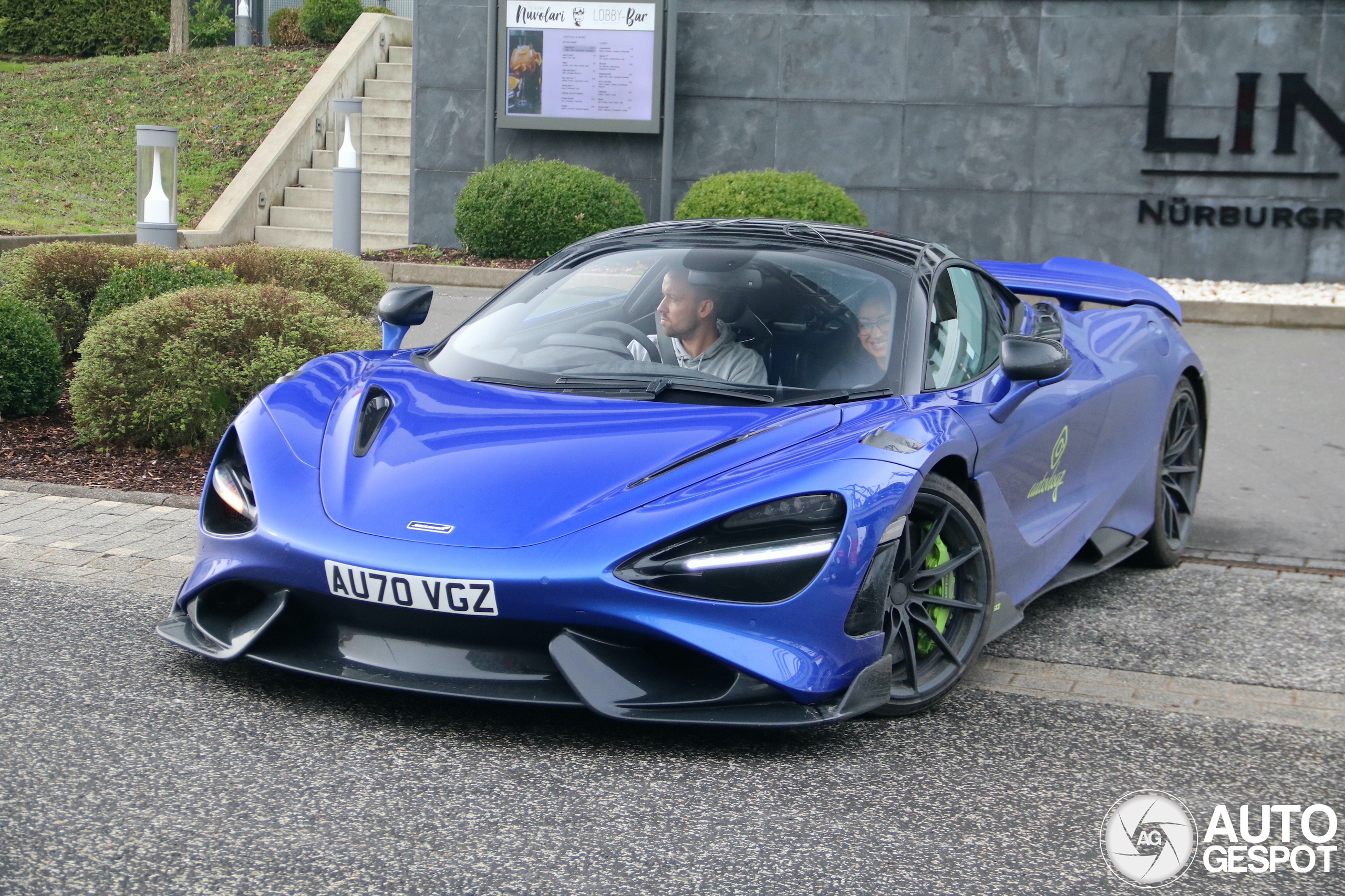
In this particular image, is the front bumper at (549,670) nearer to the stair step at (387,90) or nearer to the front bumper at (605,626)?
the front bumper at (605,626)

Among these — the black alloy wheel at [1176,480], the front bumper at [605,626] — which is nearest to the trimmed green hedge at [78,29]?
the black alloy wheel at [1176,480]

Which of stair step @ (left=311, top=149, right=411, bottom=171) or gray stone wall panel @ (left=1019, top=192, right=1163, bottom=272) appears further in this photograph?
stair step @ (left=311, top=149, right=411, bottom=171)

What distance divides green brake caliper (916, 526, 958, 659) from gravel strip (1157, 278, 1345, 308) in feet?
33.2

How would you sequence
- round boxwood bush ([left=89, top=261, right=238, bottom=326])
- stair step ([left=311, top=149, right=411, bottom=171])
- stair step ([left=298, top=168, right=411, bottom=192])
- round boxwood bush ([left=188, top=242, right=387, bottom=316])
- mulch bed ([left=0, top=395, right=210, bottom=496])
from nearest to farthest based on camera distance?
mulch bed ([left=0, top=395, right=210, bottom=496]) < round boxwood bush ([left=89, top=261, right=238, bottom=326]) < round boxwood bush ([left=188, top=242, right=387, bottom=316]) < stair step ([left=298, top=168, right=411, bottom=192]) < stair step ([left=311, top=149, right=411, bottom=171])

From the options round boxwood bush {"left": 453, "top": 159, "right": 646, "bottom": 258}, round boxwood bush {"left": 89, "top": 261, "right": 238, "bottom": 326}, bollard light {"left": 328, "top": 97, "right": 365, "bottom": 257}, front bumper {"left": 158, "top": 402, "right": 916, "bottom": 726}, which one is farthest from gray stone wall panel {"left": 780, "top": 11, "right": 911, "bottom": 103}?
front bumper {"left": 158, "top": 402, "right": 916, "bottom": 726}

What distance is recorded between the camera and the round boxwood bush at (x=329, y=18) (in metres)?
26.2

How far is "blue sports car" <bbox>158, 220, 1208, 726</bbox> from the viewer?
3352 mm

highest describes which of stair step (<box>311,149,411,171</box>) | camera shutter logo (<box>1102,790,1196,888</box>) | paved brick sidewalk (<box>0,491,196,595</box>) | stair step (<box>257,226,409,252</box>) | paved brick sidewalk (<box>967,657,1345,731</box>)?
stair step (<box>311,149,411,171</box>)

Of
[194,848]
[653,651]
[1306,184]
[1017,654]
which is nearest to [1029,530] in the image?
[1017,654]

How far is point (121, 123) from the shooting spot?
21.4m

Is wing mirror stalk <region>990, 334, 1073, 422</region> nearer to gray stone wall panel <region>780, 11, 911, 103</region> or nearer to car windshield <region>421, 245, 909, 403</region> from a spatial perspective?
car windshield <region>421, 245, 909, 403</region>

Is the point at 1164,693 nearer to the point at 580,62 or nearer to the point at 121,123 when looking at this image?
the point at 580,62

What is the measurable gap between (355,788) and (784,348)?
1.86m

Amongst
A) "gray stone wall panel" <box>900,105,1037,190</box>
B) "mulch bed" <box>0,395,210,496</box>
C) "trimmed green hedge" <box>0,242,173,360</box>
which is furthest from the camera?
"gray stone wall panel" <box>900,105,1037,190</box>
